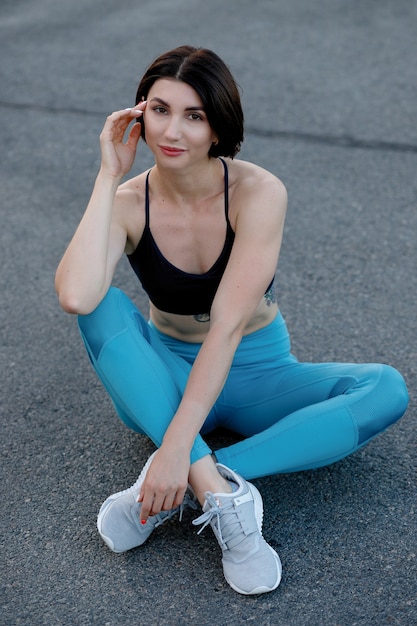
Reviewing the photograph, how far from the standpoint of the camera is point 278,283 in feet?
13.9

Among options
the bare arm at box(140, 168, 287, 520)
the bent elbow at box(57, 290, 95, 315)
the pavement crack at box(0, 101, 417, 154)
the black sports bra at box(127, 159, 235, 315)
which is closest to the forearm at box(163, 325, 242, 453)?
the bare arm at box(140, 168, 287, 520)

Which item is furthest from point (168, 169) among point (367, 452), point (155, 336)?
point (367, 452)

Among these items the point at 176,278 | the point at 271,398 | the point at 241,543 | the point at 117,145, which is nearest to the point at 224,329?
the point at 176,278

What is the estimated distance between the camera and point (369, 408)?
2752mm

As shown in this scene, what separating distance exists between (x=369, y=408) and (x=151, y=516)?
2.39 ft

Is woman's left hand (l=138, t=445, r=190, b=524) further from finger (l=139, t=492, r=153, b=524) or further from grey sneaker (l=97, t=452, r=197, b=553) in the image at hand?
grey sneaker (l=97, t=452, r=197, b=553)

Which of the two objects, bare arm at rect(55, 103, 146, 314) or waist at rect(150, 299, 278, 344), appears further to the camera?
waist at rect(150, 299, 278, 344)

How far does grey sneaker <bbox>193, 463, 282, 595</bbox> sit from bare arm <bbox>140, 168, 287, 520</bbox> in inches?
5.0

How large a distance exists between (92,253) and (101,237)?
0.06m

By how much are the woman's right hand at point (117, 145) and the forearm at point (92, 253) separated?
46 millimetres

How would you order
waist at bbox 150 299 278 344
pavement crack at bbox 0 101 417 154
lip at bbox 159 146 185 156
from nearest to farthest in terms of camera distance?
lip at bbox 159 146 185 156 < waist at bbox 150 299 278 344 < pavement crack at bbox 0 101 417 154

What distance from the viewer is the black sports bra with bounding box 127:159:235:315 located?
9.55 ft

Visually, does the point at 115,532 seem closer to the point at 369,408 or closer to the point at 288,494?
the point at 288,494

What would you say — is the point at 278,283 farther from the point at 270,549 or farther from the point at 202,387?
the point at 270,549
